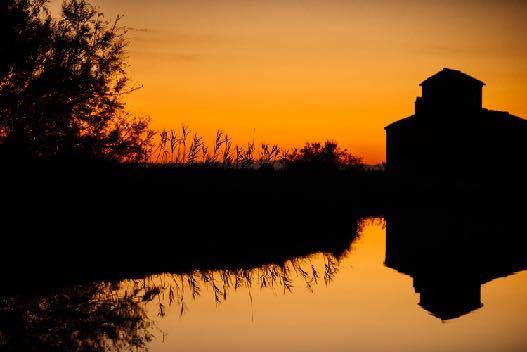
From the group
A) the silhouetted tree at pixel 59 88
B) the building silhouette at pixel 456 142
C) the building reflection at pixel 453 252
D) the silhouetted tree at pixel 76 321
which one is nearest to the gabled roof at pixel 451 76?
the building silhouette at pixel 456 142

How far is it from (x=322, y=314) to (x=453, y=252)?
1069 centimetres

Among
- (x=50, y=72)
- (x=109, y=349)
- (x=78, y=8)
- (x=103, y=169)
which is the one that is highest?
(x=78, y=8)

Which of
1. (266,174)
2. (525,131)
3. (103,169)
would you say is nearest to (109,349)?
(103,169)

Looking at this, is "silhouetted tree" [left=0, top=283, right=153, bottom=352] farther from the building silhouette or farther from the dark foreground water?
the building silhouette

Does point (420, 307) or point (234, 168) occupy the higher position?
point (234, 168)

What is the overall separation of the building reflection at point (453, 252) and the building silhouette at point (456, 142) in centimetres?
1838

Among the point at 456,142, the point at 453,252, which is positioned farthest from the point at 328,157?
the point at 453,252

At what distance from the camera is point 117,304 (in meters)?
15.4

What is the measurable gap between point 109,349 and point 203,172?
20.5 m

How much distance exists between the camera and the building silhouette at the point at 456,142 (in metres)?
58.9

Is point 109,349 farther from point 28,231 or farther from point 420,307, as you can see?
point 28,231

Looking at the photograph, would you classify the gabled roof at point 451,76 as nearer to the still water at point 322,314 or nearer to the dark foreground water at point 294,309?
the dark foreground water at point 294,309

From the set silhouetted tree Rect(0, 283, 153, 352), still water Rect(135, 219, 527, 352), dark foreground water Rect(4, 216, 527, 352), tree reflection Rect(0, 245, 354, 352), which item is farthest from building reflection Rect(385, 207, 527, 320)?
silhouetted tree Rect(0, 283, 153, 352)

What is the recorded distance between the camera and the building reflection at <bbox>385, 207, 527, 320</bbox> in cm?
1700
